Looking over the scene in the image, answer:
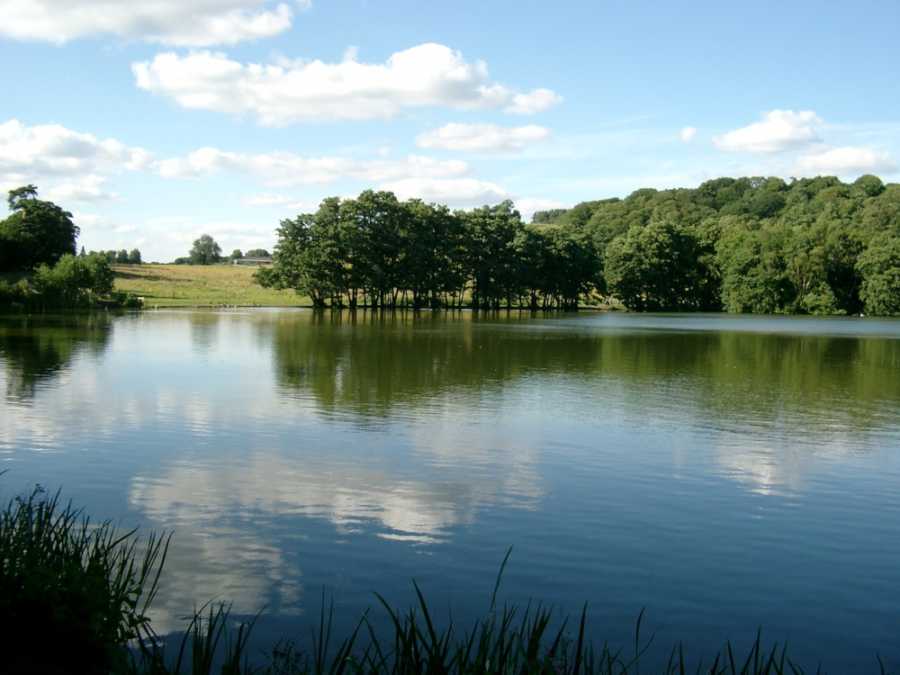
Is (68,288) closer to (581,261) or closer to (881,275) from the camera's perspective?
(581,261)

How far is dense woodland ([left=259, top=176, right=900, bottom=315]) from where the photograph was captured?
96938mm

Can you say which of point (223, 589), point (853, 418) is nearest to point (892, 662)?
point (223, 589)

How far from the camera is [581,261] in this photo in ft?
384

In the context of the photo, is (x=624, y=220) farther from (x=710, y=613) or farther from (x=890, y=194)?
(x=710, y=613)

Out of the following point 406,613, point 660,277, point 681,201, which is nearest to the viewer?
point 406,613

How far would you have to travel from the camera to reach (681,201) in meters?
182

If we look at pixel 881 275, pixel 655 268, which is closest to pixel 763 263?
pixel 655 268

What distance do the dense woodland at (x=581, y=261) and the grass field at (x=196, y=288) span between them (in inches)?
258

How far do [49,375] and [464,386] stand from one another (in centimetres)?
1317

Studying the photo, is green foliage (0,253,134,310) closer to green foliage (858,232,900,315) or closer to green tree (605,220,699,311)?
green tree (605,220,699,311)

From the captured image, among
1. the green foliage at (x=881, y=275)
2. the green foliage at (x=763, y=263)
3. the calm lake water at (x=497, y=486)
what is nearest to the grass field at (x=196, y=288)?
the green foliage at (x=763, y=263)

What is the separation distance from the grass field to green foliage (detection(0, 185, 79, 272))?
8649mm

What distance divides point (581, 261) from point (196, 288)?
51027 millimetres

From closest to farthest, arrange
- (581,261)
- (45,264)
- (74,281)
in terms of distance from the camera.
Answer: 1. (74,281)
2. (45,264)
3. (581,261)
